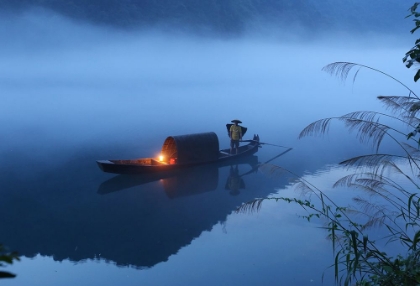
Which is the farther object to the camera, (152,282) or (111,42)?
(111,42)

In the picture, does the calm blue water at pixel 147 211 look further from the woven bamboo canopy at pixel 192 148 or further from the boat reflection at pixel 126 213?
the woven bamboo canopy at pixel 192 148

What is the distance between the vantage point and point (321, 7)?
3866 inches

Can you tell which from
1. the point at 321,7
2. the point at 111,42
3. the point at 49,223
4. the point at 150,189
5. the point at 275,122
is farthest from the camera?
the point at 321,7

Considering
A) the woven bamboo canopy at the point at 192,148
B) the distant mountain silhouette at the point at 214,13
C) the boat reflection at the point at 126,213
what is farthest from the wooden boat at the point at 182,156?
the distant mountain silhouette at the point at 214,13

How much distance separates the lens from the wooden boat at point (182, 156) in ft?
37.1

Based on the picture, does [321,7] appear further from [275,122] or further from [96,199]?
[96,199]

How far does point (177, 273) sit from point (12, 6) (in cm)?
7835

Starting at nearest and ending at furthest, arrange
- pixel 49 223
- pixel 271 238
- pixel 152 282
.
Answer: pixel 152 282, pixel 271 238, pixel 49 223

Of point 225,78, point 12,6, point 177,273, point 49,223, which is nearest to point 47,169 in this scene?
point 49,223

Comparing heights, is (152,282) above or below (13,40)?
below

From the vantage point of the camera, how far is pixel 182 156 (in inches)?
476

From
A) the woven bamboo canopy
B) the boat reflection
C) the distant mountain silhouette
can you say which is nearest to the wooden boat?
the woven bamboo canopy

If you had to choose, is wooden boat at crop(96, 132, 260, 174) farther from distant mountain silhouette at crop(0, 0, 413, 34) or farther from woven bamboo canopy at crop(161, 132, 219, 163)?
distant mountain silhouette at crop(0, 0, 413, 34)

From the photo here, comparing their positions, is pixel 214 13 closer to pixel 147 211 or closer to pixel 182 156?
pixel 182 156
